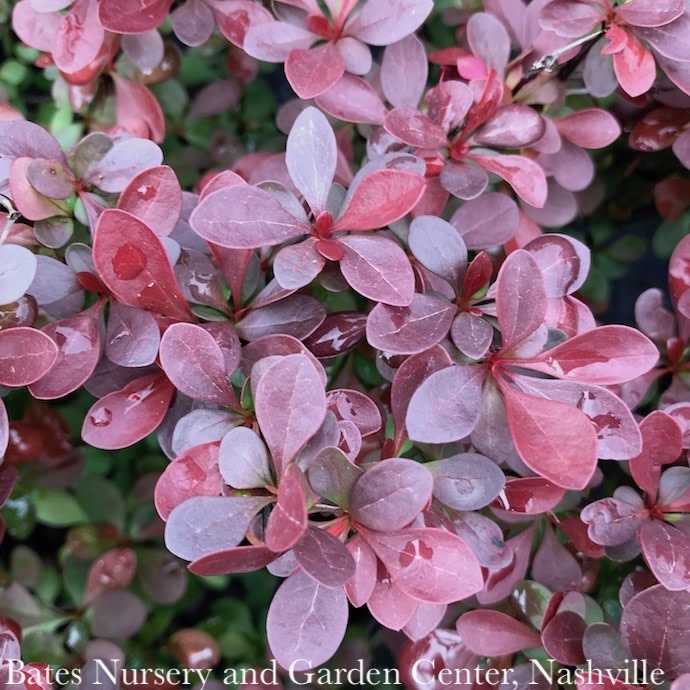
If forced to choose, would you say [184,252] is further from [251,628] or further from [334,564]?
[251,628]

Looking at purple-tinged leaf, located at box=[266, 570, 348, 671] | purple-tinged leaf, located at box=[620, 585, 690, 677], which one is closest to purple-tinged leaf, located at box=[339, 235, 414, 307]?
purple-tinged leaf, located at box=[266, 570, 348, 671]

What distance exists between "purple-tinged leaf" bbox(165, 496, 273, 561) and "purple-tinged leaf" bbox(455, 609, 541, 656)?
283 mm

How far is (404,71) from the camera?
73 cm

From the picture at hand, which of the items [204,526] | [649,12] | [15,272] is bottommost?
[204,526]

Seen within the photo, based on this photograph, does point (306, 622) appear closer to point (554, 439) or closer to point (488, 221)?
point (554, 439)

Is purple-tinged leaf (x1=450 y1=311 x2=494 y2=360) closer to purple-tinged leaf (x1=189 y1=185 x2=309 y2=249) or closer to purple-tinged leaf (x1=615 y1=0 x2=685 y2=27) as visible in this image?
purple-tinged leaf (x1=189 y1=185 x2=309 y2=249)

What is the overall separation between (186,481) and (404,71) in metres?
0.50

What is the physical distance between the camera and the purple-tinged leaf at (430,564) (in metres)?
0.49

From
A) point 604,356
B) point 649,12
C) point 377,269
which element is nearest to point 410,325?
point 377,269

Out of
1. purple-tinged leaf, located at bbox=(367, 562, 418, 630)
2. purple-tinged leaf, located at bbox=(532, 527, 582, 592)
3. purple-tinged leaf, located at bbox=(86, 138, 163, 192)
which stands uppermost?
purple-tinged leaf, located at bbox=(86, 138, 163, 192)

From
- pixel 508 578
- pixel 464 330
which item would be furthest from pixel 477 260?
pixel 508 578

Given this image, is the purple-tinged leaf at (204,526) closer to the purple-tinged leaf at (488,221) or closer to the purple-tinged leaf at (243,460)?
the purple-tinged leaf at (243,460)

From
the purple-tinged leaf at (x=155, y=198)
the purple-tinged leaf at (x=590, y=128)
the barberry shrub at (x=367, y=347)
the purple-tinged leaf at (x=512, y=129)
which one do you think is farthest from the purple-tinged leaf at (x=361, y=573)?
the purple-tinged leaf at (x=590, y=128)

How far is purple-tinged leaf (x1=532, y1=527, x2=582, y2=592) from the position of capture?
2.35ft
